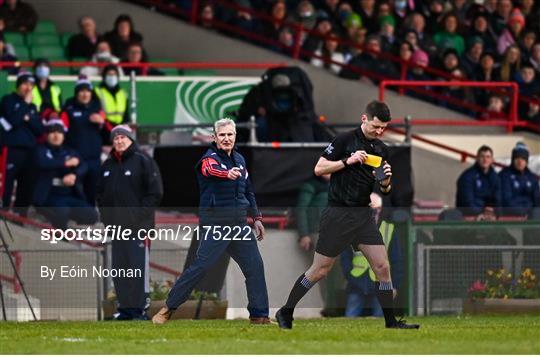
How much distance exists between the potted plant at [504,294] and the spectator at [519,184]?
3453 mm

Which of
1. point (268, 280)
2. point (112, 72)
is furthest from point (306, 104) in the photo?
point (268, 280)

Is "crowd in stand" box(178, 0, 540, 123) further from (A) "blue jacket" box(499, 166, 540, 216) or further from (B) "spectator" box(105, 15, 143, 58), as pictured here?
(A) "blue jacket" box(499, 166, 540, 216)

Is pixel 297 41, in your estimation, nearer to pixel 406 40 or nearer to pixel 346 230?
pixel 406 40

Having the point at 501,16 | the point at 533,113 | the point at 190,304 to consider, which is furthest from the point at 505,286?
the point at 501,16

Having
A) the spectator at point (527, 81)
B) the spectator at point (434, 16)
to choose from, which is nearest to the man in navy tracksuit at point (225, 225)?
the spectator at point (527, 81)

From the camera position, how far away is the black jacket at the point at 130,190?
19.3 m

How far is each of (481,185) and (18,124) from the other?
5.89m

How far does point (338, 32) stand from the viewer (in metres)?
28.5

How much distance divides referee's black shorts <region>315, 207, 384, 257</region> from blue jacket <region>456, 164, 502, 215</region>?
293 inches

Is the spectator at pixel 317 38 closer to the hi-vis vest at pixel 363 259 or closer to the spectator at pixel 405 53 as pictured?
the spectator at pixel 405 53

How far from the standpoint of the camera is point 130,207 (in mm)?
19328

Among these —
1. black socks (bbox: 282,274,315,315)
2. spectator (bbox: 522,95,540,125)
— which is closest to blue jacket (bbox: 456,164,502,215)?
spectator (bbox: 522,95,540,125)

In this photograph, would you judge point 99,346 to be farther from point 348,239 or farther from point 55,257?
point 55,257

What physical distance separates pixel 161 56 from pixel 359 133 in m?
11.6
